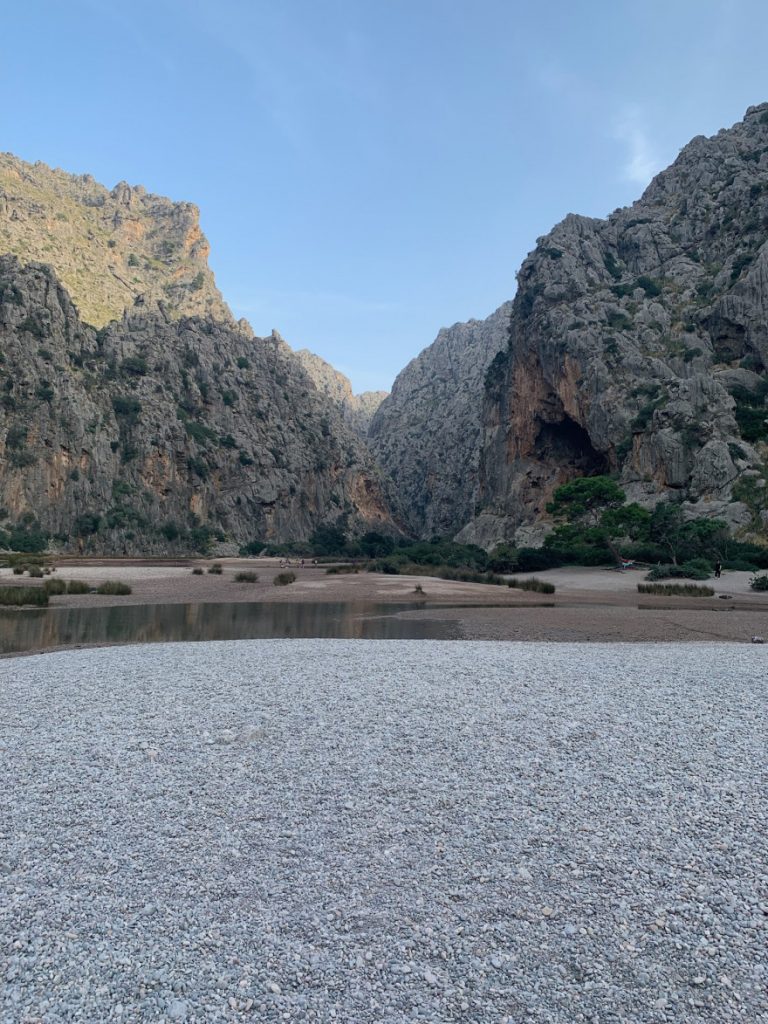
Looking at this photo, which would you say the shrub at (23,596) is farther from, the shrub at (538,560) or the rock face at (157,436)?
the rock face at (157,436)

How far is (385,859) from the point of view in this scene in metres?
4.39

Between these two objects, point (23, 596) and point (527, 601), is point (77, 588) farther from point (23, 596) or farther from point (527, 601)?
point (527, 601)

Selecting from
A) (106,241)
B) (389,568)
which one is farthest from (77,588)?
(106,241)

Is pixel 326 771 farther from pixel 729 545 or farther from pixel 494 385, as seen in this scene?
pixel 494 385

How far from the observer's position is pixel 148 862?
436cm

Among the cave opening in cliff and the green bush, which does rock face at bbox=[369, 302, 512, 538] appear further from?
the green bush

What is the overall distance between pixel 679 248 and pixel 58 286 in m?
80.4

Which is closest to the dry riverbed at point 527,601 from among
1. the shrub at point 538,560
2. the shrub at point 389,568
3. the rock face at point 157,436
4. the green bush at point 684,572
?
the green bush at point 684,572

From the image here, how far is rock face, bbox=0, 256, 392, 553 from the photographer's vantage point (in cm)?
6881

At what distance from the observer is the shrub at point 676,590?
31.1 metres

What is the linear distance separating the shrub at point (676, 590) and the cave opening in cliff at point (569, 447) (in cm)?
3883

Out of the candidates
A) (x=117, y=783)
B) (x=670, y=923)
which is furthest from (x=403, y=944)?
(x=117, y=783)

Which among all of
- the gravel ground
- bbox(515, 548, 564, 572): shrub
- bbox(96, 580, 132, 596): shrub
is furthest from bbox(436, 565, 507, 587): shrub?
the gravel ground

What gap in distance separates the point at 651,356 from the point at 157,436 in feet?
204
